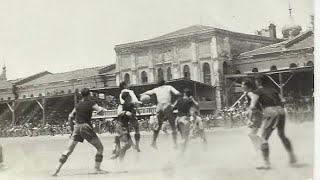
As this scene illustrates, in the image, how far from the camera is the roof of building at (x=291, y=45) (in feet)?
11.8

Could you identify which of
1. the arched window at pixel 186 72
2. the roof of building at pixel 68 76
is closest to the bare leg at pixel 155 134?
the arched window at pixel 186 72

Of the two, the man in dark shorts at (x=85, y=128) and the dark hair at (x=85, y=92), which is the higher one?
the dark hair at (x=85, y=92)

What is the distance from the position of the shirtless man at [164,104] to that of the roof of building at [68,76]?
24.6 inches

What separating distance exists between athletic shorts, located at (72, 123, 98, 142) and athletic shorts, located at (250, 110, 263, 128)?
132cm

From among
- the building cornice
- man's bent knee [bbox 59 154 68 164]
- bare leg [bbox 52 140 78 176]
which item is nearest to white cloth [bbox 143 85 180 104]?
the building cornice

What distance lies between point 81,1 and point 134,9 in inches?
22.9

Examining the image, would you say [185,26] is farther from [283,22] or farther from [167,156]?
[167,156]

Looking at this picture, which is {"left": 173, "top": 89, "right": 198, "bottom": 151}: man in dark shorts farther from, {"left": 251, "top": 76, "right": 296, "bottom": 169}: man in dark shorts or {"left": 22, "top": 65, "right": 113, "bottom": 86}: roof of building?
{"left": 22, "top": 65, "right": 113, "bottom": 86}: roof of building

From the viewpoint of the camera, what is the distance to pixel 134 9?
417 cm

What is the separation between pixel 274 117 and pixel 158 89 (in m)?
0.99

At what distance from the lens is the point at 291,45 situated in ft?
12.3

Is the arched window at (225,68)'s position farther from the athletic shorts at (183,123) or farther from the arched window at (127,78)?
the arched window at (127,78)

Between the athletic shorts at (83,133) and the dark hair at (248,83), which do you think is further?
the athletic shorts at (83,133)

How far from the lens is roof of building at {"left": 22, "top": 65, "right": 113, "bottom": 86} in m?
4.30
